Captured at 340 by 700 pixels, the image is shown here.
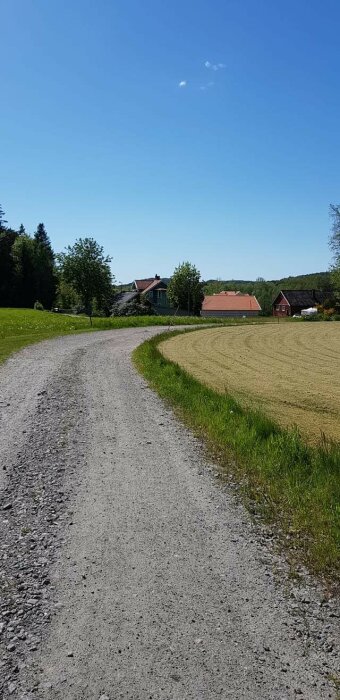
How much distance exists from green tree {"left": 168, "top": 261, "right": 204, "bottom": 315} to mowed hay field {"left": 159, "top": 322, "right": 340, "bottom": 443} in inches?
2581

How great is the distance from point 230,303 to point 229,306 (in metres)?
1.36

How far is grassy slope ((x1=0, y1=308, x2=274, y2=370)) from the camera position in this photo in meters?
28.0

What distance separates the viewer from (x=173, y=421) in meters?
11.0

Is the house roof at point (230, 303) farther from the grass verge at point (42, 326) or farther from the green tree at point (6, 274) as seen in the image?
the green tree at point (6, 274)

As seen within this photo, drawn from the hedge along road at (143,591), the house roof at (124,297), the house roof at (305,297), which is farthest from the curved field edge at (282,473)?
the house roof at (305,297)

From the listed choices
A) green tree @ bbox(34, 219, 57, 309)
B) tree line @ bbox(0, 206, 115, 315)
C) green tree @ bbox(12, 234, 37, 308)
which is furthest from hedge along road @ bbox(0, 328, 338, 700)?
green tree @ bbox(34, 219, 57, 309)

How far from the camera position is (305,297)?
11169cm

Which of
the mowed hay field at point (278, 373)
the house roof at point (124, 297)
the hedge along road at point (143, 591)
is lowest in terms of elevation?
the mowed hay field at point (278, 373)

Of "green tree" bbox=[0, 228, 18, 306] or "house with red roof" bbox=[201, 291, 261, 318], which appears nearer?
"green tree" bbox=[0, 228, 18, 306]

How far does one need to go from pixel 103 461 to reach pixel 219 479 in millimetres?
1989

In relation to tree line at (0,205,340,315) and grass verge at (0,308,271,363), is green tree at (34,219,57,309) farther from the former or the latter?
grass verge at (0,308,271,363)

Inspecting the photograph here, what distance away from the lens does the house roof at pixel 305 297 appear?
110250 millimetres

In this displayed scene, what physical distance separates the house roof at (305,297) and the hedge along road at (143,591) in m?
107

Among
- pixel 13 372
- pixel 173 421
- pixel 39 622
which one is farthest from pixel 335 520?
pixel 13 372
